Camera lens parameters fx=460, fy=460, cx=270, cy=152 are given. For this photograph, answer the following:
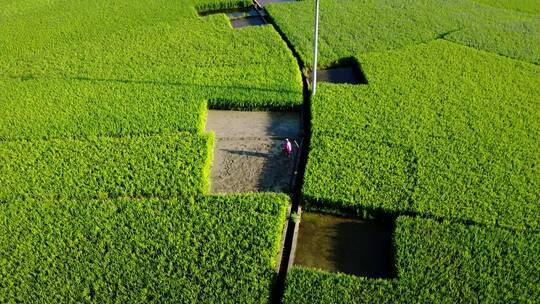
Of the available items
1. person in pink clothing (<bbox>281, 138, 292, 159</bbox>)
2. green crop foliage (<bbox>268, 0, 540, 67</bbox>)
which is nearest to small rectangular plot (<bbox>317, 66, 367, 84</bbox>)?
green crop foliage (<bbox>268, 0, 540, 67</bbox>)

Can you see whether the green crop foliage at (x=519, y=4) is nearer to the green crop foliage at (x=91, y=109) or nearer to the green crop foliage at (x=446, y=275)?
the green crop foliage at (x=446, y=275)

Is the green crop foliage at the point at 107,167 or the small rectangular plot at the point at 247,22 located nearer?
the green crop foliage at the point at 107,167

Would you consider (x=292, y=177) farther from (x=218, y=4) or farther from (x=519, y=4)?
(x=519, y=4)

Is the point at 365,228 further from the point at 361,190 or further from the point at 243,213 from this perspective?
the point at 243,213

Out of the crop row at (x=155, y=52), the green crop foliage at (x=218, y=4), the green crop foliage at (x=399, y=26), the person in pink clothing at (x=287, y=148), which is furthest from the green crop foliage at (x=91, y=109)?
the green crop foliage at (x=218, y=4)

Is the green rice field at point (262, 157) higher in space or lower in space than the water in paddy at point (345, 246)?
higher

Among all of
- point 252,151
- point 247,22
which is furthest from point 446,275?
point 247,22

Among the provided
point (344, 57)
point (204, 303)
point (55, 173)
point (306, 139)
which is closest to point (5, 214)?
point (55, 173)

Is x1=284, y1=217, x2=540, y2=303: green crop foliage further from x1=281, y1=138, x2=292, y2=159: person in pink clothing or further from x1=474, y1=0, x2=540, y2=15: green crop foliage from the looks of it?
x1=474, y1=0, x2=540, y2=15: green crop foliage
